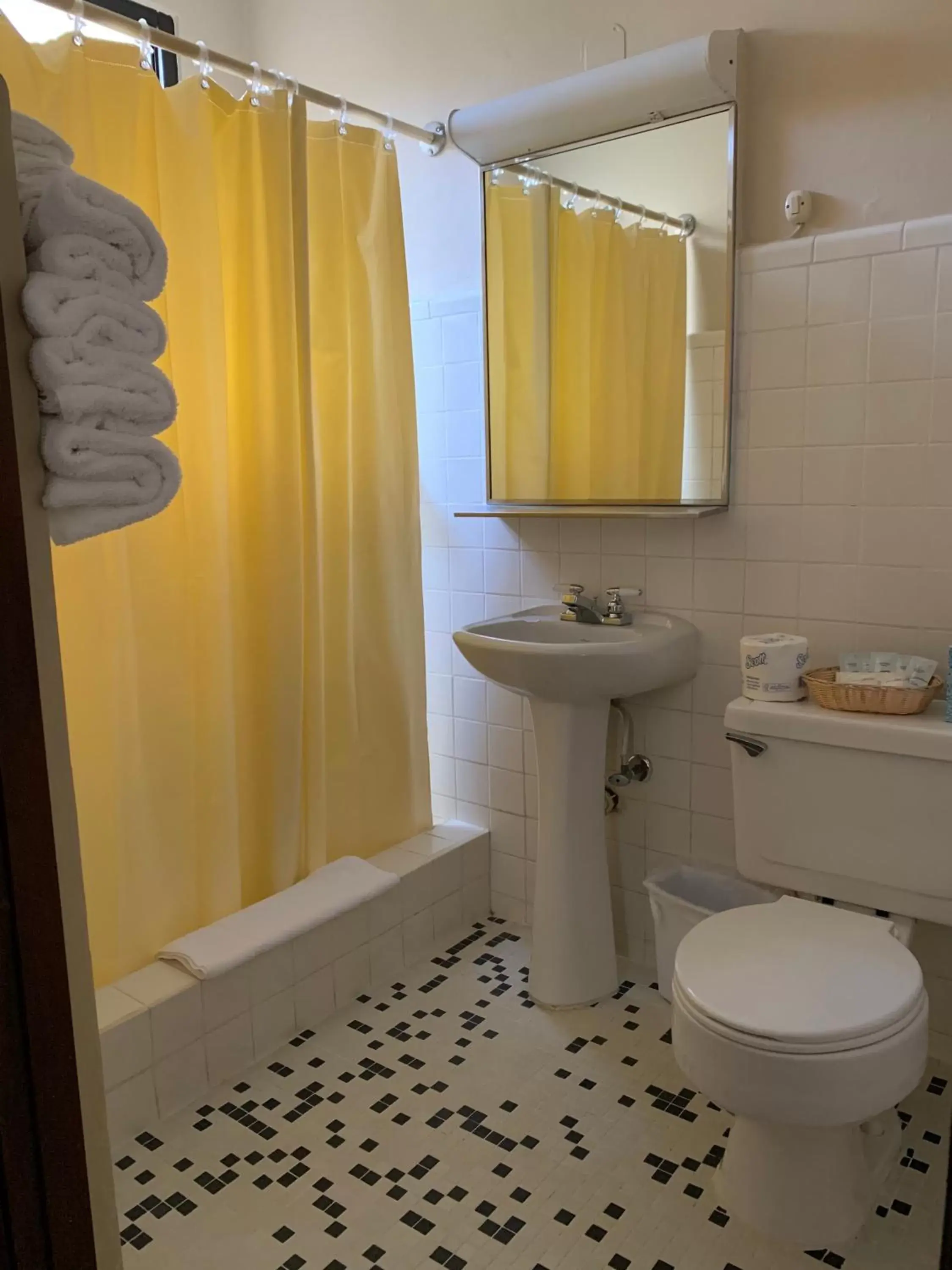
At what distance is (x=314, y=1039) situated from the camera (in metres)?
2.14

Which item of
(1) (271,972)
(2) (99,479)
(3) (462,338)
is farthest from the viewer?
(3) (462,338)

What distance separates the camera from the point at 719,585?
2.12m

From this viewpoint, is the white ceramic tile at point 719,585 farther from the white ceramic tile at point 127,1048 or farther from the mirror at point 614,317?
the white ceramic tile at point 127,1048

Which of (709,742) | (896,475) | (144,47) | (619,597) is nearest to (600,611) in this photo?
(619,597)

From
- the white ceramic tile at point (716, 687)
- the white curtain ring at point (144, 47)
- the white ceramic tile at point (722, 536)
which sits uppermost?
the white curtain ring at point (144, 47)

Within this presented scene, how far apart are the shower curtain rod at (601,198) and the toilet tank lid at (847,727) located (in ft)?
3.23

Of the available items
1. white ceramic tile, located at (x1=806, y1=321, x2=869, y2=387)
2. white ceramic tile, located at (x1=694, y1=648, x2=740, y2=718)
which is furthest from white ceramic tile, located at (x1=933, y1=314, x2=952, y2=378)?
white ceramic tile, located at (x1=694, y1=648, x2=740, y2=718)

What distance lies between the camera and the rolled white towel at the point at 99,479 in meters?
0.73


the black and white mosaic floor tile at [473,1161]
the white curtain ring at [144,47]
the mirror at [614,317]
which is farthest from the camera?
the mirror at [614,317]

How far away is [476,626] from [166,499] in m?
1.39

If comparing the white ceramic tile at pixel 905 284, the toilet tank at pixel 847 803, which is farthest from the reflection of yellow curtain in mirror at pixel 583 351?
the toilet tank at pixel 847 803

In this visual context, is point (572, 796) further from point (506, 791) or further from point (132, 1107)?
point (132, 1107)

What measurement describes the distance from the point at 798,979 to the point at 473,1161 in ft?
2.31

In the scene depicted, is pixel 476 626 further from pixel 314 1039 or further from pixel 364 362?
pixel 314 1039
